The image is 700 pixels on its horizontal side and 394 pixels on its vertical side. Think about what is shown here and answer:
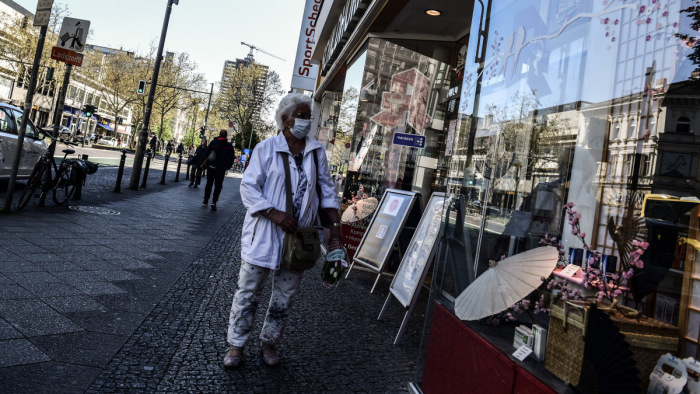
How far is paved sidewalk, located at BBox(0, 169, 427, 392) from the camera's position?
9.59 feet

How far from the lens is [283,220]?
3119 mm

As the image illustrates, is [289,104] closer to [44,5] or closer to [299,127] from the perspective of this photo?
[299,127]

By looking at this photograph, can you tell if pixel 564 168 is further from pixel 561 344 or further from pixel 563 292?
pixel 561 344

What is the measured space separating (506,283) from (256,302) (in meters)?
1.62

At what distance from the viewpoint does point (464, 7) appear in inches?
271

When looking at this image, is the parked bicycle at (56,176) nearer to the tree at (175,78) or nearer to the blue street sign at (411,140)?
the blue street sign at (411,140)

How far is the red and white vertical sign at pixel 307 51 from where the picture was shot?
17.1 metres

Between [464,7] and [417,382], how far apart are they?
5346 mm

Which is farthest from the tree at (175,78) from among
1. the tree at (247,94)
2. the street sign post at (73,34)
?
the street sign post at (73,34)

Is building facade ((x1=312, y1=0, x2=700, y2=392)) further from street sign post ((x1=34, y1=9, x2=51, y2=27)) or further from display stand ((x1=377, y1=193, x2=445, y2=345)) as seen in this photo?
street sign post ((x1=34, y1=9, x2=51, y2=27))

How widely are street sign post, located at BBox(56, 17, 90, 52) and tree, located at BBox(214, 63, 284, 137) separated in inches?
1571

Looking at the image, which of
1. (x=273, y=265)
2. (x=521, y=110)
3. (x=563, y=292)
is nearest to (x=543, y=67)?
(x=521, y=110)

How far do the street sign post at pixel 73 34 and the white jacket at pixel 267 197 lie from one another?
20.3 feet

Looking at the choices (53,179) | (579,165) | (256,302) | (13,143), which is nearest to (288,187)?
(256,302)
